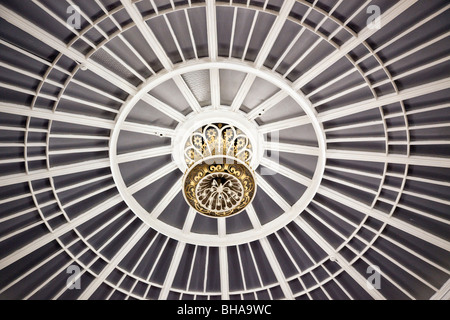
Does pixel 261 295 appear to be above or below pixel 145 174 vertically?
below

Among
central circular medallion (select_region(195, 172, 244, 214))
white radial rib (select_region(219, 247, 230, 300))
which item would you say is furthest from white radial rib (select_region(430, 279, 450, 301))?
white radial rib (select_region(219, 247, 230, 300))

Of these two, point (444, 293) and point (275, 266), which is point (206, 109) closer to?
point (275, 266)

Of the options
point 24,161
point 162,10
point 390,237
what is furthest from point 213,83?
point 390,237

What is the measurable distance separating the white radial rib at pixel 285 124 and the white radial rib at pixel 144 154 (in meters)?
4.37

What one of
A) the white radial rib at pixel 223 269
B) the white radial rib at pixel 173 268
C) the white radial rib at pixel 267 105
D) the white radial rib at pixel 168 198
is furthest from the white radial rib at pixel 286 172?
the white radial rib at pixel 173 268

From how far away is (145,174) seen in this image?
16.4 m

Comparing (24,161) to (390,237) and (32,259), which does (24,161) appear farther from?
(390,237)

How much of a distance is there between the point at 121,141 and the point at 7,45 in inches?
222

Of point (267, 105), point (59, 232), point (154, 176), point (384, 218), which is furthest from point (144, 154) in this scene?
point (384, 218)

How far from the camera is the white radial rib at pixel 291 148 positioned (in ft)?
50.1

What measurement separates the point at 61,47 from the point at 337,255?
1397cm

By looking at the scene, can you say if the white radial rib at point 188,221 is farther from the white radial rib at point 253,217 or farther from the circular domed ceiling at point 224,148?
the white radial rib at point 253,217
